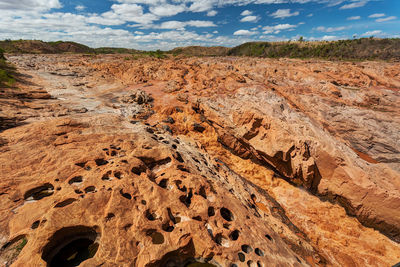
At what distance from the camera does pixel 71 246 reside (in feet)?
13.9

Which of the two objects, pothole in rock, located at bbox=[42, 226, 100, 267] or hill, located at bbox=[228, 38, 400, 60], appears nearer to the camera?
pothole in rock, located at bbox=[42, 226, 100, 267]

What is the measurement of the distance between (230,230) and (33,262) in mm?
4656

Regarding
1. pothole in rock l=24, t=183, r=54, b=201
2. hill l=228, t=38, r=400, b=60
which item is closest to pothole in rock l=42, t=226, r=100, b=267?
pothole in rock l=24, t=183, r=54, b=201

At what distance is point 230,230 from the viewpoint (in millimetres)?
5207

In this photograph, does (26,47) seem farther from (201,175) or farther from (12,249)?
(201,175)

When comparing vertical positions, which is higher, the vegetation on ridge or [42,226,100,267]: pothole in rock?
the vegetation on ridge

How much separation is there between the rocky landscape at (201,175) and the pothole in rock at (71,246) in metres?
0.02

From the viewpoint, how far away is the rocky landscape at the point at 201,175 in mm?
4391

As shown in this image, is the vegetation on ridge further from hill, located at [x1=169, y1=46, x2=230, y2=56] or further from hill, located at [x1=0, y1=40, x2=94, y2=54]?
hill, located at [x1=169, y1=46, x2=230, y2=56]

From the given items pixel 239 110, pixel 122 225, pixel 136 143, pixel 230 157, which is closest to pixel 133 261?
pixel 122 225

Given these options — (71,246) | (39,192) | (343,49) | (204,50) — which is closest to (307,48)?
(343,49)

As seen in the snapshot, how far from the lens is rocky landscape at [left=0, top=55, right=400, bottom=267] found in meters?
4.39

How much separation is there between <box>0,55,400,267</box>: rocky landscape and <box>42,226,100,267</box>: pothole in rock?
0.08 feet

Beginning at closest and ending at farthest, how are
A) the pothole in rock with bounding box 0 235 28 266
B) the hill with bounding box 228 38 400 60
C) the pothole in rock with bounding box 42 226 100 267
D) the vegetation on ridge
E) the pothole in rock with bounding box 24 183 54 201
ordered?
the pothole in rock with bounding box 0 235 28 266 → the pothole in rock with bounding box 42 226 100 267 → the pothole in rock with bounding box 24 183 54 201 → the vegetation on ridge → the hill with bounding box 228 38 400 60
